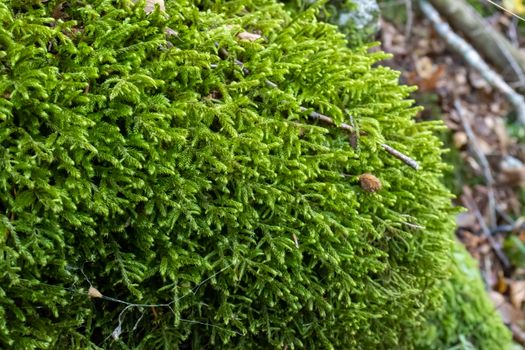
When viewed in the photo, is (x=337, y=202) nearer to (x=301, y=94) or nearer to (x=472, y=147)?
(x=301, y=94)

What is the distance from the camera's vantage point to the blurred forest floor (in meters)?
4.38

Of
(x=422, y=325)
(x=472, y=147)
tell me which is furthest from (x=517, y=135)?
(x=422, y=325)

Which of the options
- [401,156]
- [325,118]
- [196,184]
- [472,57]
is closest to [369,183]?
[401,156]

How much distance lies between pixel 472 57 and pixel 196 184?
4.10 meters

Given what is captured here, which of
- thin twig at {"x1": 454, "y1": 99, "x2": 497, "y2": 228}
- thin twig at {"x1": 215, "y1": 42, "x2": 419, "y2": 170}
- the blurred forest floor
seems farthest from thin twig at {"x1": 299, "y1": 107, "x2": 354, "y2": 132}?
thin twig at {"x1": 454, "y1": 99, "x2": 497, "y2": 228}

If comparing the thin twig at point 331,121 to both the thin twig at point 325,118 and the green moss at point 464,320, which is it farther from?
the green moss at point 464,320

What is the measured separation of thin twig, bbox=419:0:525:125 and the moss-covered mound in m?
2.92

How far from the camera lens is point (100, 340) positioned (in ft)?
5.76

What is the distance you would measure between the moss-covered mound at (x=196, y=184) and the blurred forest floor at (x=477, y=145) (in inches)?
100

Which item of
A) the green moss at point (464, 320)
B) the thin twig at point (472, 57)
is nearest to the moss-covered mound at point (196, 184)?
the green moss at point (464, 320)

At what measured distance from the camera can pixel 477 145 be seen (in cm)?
472

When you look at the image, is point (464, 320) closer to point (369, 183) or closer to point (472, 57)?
point (369, 183)

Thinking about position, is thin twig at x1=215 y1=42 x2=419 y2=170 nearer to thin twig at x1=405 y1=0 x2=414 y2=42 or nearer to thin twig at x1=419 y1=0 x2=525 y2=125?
thin twig at x1=419 y1=0 x2=525 y2=125

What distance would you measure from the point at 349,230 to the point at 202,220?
55 centimetres
